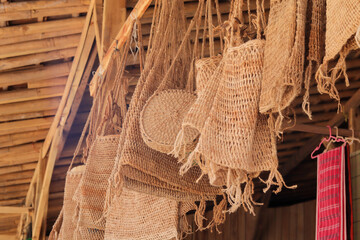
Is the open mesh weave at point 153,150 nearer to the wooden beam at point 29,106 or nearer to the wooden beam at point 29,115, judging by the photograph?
the wooden beam at point 29,106

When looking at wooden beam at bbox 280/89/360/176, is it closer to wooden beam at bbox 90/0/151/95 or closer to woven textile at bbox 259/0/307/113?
wooden beam at bbox 90/0/151/95

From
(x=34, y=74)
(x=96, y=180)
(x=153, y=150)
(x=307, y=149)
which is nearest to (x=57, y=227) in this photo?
(x=96, y=180)

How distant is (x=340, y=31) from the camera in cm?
136

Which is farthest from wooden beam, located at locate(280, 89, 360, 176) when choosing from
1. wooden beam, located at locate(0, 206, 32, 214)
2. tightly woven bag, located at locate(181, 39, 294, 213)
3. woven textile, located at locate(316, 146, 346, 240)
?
tightly woven bag, located at locate(181, 39, 294, 213)

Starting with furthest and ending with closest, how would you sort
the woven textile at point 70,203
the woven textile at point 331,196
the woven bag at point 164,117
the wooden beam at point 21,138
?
the wooden beam at point 21,138, the woven textile at point 331,196, the woven textile at point 70,203, the woven bag at point 164,117

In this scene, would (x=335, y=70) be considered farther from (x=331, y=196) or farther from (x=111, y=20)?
(x=111, y=20)

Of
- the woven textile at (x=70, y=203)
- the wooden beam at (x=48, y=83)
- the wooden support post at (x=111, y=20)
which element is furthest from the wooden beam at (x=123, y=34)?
the wooden beam at (x=48, y=83)

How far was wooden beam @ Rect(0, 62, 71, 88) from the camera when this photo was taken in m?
5.12

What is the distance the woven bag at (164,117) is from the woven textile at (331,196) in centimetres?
140

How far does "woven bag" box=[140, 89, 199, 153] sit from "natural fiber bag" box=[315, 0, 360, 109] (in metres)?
0.73

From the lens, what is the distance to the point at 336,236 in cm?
Answer: 318

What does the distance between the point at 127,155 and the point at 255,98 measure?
0.61 metres

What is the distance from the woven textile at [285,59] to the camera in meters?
1.48

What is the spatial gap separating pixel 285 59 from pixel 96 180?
141 centimetres
